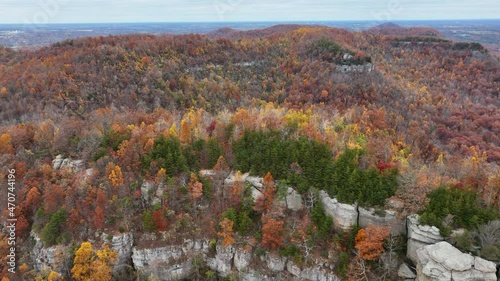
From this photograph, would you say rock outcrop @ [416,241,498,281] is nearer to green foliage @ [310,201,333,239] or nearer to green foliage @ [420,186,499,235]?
green foliage @ [420,186,499,235]

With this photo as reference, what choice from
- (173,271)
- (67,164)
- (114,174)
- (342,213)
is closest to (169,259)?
(173,271)

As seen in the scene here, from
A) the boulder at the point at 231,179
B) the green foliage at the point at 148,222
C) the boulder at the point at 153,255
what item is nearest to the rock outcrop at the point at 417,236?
the boulder at the point at 231,179

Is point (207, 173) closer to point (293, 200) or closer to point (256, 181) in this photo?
point (256, 181)

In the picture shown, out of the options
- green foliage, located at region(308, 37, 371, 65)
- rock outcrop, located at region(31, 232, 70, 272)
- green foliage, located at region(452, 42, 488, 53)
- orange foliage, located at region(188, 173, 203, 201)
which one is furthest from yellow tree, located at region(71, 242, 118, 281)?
green foliage, located at region(452, 42, 488, 53)

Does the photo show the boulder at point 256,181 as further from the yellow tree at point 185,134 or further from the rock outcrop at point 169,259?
the yellow tree at point 185,134

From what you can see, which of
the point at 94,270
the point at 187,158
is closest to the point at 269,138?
the point at 187,158
